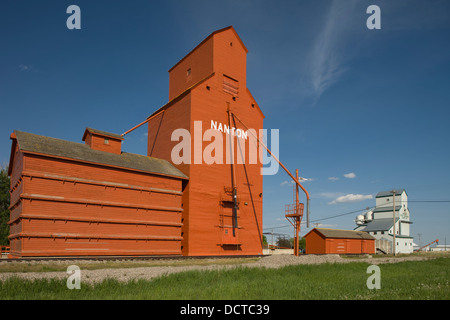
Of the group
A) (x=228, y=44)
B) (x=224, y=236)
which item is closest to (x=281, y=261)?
(x=224, y=236)

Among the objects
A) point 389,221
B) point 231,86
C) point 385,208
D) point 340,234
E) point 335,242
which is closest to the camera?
point 231,86

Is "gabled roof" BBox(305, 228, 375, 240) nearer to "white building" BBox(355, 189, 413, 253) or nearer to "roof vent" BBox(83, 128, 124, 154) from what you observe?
"white building" BBox(355, 189, 413, 253)

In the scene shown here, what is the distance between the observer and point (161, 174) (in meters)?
26.0

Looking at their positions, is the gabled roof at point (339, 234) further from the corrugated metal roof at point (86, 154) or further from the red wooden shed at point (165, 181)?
the corrugated metal roof at point (86, 154)

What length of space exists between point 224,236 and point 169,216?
17.8 ft

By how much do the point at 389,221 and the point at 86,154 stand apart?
170 feet

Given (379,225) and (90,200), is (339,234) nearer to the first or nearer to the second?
(379,225)

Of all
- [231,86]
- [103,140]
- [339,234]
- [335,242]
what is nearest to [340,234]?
[339,234]

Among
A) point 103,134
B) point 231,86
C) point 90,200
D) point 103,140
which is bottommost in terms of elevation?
point 90,200

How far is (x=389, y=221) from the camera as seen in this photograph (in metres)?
58.4

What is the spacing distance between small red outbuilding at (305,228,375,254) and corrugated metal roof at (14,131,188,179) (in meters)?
21.5

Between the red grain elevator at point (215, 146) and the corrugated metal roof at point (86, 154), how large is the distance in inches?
91.3

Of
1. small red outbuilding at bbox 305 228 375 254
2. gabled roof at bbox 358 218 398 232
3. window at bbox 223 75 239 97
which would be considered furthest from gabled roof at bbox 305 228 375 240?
window at bbox 223 75 239 97

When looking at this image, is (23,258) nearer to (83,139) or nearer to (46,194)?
(46,194)
